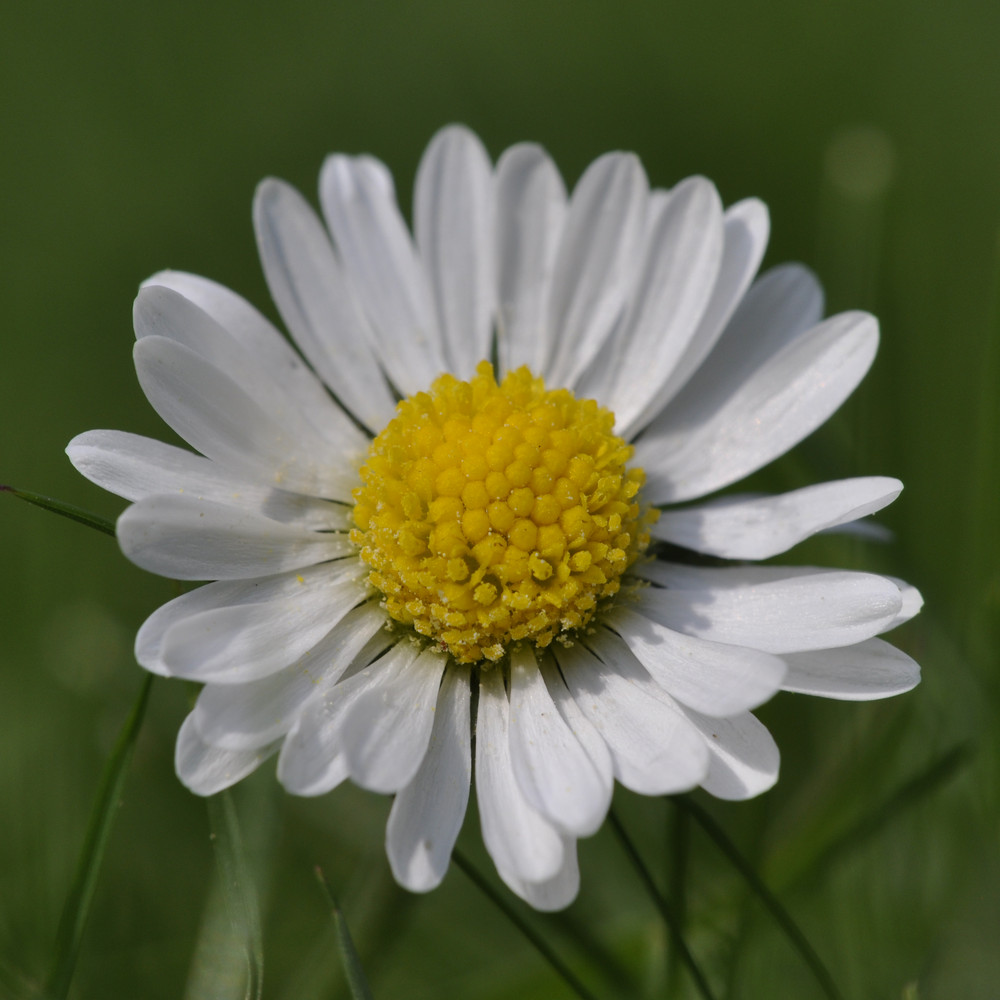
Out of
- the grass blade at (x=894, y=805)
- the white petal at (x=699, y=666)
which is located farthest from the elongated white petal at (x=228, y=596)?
the grass blade at (x=894, y=805)

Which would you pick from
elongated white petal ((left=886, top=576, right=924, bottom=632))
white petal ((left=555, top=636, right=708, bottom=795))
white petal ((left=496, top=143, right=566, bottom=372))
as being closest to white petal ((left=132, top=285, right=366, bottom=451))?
white petal ((left=496, top=143, right=566, bottom=372))

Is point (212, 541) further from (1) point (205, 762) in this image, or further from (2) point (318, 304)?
(2) point (318, 304)

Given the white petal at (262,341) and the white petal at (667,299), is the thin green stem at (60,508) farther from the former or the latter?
the white petal at (667,299)

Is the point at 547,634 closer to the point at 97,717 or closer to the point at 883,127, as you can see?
the point at 97,717

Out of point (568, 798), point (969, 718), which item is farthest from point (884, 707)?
point (568, 798)

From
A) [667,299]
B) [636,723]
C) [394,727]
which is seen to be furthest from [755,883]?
[667,299]

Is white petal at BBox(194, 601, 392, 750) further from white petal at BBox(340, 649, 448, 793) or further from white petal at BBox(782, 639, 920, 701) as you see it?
white petal at BBox(782, 639, 920, 701)

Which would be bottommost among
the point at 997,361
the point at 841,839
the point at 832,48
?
the point at 841,839
